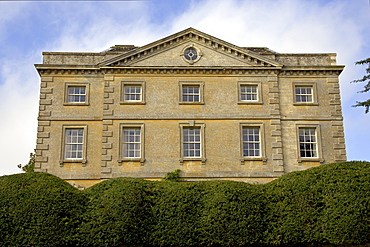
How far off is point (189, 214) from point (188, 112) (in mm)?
10982

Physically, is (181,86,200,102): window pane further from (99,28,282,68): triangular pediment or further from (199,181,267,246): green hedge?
(199,181,267,246): green hedge

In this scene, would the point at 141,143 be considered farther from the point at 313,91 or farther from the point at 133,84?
the point at 313,91

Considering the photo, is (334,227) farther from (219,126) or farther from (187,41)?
(187,41)

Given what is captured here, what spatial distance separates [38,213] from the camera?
632 inches

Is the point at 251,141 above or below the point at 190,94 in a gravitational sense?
below

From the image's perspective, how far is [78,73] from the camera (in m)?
27.6

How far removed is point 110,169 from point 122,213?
9.55m

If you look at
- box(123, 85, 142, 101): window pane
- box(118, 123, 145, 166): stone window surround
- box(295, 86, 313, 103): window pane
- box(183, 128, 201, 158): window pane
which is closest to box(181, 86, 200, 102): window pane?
box(183, 128, 201, 158): window pane

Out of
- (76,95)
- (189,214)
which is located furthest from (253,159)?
(76,95)

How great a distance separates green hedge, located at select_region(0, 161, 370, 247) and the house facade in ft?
28.4

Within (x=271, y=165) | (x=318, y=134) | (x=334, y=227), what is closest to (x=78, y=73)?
(x=271, y=165)

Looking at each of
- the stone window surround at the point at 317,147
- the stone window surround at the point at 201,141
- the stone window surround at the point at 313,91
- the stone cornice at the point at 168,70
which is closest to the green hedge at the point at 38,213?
the stone window surround at the point at 201,141

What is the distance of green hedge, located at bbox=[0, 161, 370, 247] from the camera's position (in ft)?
52.5

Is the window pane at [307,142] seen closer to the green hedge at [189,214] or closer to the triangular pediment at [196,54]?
the triangular pediment at [196,54]
